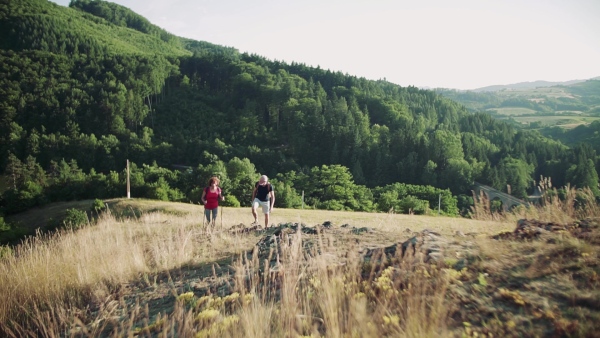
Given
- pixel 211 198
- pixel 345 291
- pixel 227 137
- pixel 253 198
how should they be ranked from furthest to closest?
pixel 227 137, pixel 253 198, pixel 211 198, pixel 345 291

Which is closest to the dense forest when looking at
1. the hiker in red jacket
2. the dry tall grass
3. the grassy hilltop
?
the hiker in red jacket

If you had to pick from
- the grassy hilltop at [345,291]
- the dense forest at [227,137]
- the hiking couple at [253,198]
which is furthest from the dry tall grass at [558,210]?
the dense forest at [227,137]

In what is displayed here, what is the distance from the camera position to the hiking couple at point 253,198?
456 inches

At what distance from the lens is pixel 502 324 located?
2.54m

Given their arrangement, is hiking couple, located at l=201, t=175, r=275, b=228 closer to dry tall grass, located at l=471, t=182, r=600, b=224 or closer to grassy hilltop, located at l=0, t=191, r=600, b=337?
grassy hilltop, located at l=0, t=191, r=600, b=337

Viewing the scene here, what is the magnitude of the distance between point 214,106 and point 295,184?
74441 millimetres

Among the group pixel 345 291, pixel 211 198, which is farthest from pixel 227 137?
pixel 345 291

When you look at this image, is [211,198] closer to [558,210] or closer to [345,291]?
[345,291]

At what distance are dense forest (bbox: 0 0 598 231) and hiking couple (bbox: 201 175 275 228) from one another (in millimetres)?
31958

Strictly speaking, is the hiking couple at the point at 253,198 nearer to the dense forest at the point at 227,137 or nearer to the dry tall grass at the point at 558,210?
the dry tall grass at the point at 558,210

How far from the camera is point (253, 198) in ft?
38.9

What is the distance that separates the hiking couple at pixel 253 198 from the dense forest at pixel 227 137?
32.0 meters

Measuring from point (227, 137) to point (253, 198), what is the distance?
90.7 metres

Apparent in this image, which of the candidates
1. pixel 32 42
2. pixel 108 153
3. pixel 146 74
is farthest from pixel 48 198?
pixel 32 42
